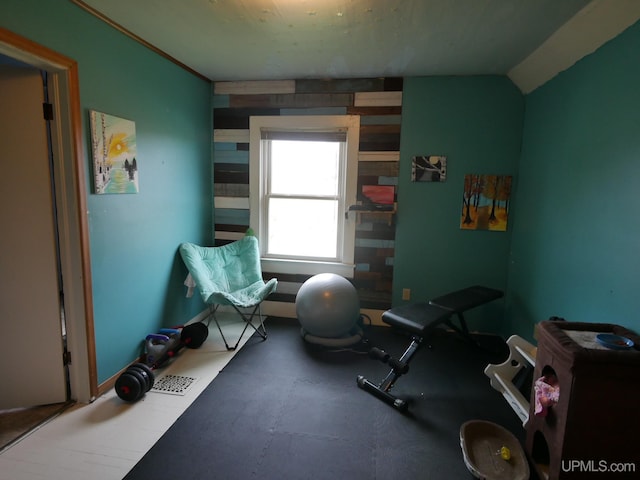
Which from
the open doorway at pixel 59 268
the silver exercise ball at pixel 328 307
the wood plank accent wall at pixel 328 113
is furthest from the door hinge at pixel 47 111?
the silver exercise ball at pixel 328 307

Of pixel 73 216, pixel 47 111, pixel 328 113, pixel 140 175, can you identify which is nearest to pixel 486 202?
pixel 328 113

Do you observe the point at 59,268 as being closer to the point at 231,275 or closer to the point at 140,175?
the point at 140,175

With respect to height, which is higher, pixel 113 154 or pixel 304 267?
pixel 113 154

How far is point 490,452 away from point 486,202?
2.06m

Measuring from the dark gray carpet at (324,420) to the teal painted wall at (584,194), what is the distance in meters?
0.81

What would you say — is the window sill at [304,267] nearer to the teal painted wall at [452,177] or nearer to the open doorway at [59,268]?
the teal painted wall at [452,177]

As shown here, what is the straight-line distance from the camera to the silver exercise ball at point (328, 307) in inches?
113

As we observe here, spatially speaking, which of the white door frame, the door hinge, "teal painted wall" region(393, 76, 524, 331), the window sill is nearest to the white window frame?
the window sill

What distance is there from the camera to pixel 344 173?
3373mm

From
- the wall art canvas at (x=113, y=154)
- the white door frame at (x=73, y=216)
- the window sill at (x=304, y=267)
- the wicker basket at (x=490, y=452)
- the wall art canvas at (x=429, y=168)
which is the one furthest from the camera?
the window sill at (x=304, y=267)

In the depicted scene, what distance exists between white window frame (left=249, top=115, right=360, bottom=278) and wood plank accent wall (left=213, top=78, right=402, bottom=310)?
57 mm

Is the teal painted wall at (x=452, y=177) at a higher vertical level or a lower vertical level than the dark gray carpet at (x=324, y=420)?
higher

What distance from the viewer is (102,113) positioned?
6.98ft

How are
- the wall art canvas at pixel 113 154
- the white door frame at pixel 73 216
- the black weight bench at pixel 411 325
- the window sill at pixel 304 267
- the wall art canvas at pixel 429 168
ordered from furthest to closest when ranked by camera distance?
the window sill at pixel 304 267
the wall art canvas at pixel 429 168
the black weight bench at pixel 411 325
the wall art canvas at pixel 113 154
the white door frame at pixel 73 216
